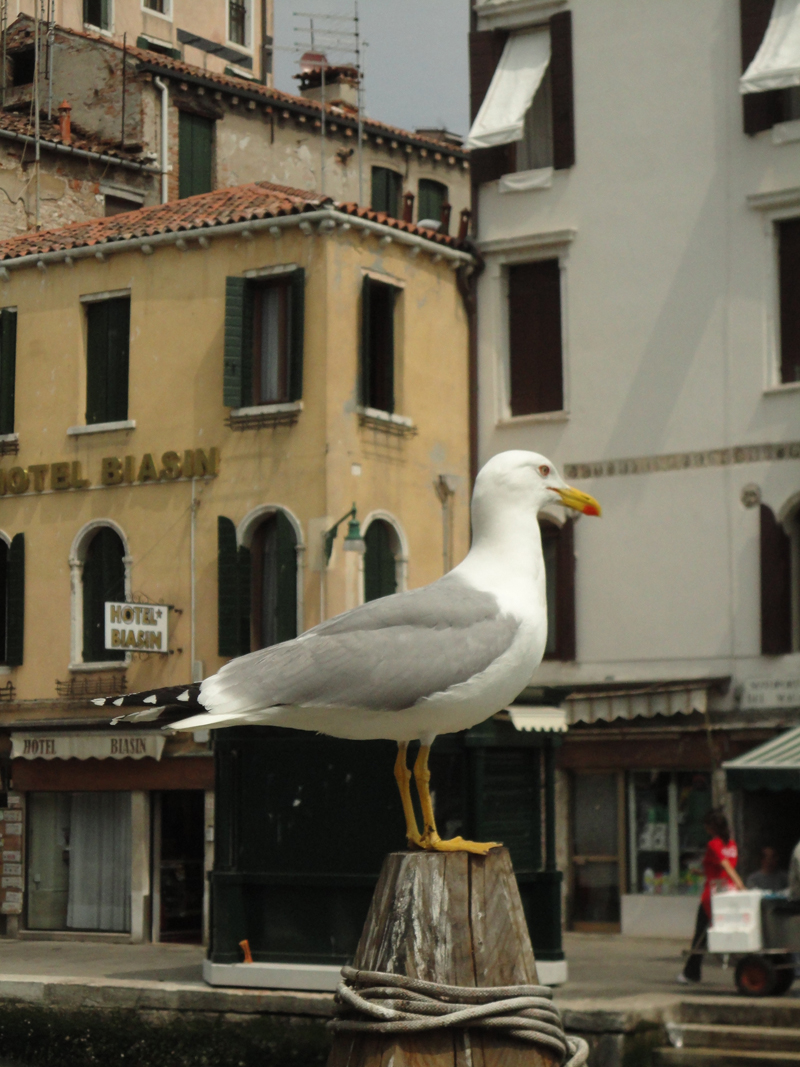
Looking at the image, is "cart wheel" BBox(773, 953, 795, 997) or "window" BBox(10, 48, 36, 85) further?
"window" BBox(10, 48, 36, 85)

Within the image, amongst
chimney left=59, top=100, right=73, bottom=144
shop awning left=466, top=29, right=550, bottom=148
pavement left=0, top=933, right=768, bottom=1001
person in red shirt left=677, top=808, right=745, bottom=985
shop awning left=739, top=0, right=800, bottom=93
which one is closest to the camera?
pavement left=0, top=933, right=768, bottom=1001

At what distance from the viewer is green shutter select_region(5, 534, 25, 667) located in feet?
84.1

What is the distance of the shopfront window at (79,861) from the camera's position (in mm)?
24672

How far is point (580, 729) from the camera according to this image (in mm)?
23562

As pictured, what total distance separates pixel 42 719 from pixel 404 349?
22.2 feet

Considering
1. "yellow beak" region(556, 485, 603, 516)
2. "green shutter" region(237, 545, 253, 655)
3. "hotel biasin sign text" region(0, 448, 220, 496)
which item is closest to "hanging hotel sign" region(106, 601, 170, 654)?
"green shutter" region(237, 545, 253, 655)

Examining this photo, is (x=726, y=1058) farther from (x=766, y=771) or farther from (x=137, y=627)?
(x=137, y=627)

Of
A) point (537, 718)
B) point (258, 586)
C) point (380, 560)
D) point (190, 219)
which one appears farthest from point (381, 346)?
point (537, 718)

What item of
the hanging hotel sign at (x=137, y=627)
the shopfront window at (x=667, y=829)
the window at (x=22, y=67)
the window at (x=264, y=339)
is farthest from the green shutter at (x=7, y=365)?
the shopfront window at (x=667, y=829)

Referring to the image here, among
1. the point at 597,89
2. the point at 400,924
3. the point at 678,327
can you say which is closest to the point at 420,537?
the point at 678,327

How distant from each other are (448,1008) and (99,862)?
67.6 ft

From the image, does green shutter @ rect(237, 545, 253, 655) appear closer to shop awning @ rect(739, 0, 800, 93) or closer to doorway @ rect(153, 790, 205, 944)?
doorway @ rect(153, 790, 205, 944)

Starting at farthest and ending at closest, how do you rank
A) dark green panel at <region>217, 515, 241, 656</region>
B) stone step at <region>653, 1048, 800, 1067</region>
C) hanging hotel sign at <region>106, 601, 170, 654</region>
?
dark green panel at <region>217, 515, 241, 656</region>
hanging hotel sign at <region>106, 601, 170, 654</region>
stone step at <region>653, 1048, 800, 1067</region>

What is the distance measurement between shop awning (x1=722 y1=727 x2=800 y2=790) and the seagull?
42.8 ft
